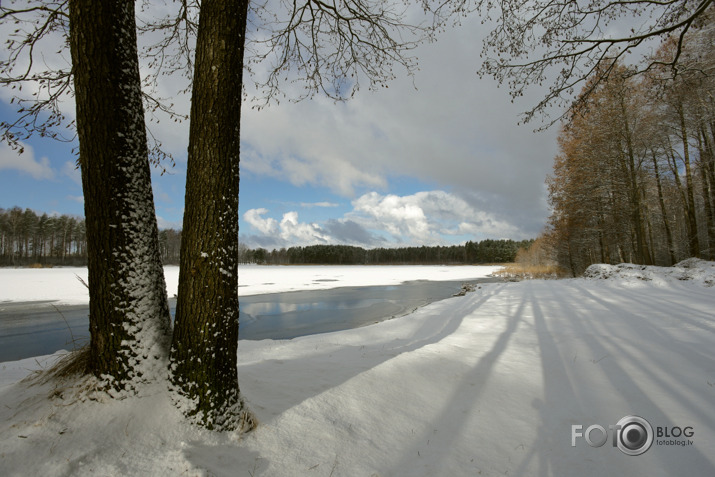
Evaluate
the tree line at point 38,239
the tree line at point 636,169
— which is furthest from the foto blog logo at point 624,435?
the tree line at point 38,239

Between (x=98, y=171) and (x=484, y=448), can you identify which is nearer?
(x=98, y=171)

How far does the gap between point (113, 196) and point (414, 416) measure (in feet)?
10.2

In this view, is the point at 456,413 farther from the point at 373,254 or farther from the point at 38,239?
the point at 373,254

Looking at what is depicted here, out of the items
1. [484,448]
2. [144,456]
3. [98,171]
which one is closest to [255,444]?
[144,456]

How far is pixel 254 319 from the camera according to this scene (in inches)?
470

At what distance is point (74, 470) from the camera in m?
1.78

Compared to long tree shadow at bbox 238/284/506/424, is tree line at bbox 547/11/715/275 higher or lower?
higher

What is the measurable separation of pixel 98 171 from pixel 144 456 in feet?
6.49

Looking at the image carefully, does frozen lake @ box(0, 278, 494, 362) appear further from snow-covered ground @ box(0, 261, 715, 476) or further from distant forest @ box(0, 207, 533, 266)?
distant forest @ box(0, 207, 533, 266)

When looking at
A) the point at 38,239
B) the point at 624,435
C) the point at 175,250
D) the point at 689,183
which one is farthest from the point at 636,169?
the point at 175,250

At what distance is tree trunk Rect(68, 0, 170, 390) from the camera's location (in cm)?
229

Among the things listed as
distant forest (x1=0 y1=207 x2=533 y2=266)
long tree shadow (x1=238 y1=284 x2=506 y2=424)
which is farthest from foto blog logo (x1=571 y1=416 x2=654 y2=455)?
distant forest (x1=0 y1=207 x2=533 y2=266)

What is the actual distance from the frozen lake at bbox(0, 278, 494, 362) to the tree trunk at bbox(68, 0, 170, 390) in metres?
4.94

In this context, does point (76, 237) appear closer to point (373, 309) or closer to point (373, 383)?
point (373, 309)
